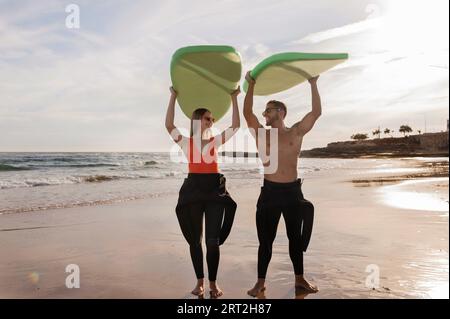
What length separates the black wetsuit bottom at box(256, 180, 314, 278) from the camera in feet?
12.6

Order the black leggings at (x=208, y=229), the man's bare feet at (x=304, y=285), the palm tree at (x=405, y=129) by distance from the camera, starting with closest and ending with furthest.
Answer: the black leggings at (x=208, y=229) < the man's bare feet at (x=304, y=285) < the palm tree at (x=405, y=129)

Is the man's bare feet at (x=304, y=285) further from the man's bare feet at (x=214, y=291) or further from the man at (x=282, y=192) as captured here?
the man's bare feet at (x=214, y=291)

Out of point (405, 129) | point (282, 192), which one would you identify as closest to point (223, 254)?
point (282, 192)

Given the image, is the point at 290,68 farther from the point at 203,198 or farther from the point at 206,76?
the point at 203,198

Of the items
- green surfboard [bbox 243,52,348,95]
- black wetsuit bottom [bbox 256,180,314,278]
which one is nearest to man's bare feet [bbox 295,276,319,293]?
black wetsuit bottom [bbox 256,180,314,278]

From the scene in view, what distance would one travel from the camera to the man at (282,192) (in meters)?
3.83

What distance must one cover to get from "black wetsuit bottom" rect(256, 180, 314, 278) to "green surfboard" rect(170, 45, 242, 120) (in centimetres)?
104

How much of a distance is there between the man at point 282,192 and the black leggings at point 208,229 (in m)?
0.42

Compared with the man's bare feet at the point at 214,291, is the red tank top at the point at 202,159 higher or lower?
higher

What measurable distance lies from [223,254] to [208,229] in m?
1.77

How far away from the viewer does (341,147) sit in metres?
99.4

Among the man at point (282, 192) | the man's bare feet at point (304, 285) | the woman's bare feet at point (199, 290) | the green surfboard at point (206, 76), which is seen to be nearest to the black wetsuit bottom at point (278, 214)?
the man at point (282, 192)

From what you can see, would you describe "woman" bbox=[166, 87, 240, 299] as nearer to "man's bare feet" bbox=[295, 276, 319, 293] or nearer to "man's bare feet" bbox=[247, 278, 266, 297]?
"man's bare feet" bbox=[247, 278, 266, 297]

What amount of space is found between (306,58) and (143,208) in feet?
21.9
